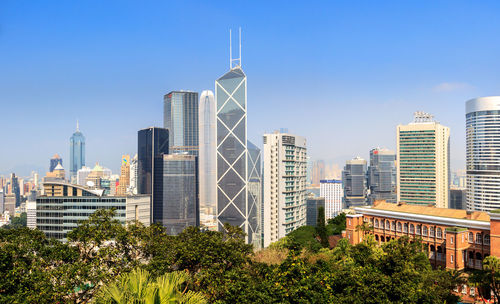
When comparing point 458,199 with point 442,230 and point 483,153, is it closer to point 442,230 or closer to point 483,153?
point 483,153

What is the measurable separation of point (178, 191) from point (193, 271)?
156 metres

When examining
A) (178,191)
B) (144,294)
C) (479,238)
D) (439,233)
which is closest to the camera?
(144,294)

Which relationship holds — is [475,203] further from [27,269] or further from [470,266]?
[27,269]

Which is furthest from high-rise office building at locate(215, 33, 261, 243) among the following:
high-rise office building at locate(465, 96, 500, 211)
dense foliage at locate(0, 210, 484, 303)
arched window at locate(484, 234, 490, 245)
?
dense foliage at locate(0, 210, 484, 303)

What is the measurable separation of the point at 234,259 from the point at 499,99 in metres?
126

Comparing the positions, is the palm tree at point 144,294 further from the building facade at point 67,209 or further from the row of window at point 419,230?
the building facade at point 67,209

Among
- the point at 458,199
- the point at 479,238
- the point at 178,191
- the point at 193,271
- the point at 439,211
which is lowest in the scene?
the point at 458,199

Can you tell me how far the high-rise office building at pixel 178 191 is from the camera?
178125 mm

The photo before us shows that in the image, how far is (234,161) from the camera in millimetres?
141250

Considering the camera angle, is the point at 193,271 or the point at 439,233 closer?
the point at 193,271

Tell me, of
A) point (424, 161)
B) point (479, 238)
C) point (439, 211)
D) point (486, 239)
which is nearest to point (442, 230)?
point (439, 211)

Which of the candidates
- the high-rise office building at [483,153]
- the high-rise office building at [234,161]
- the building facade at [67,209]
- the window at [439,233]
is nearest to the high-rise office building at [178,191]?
the high-rise office building at [234,161]

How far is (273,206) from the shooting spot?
11650 centimetres

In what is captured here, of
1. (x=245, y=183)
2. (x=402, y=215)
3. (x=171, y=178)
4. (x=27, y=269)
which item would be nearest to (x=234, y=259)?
(x=27, y=269)
